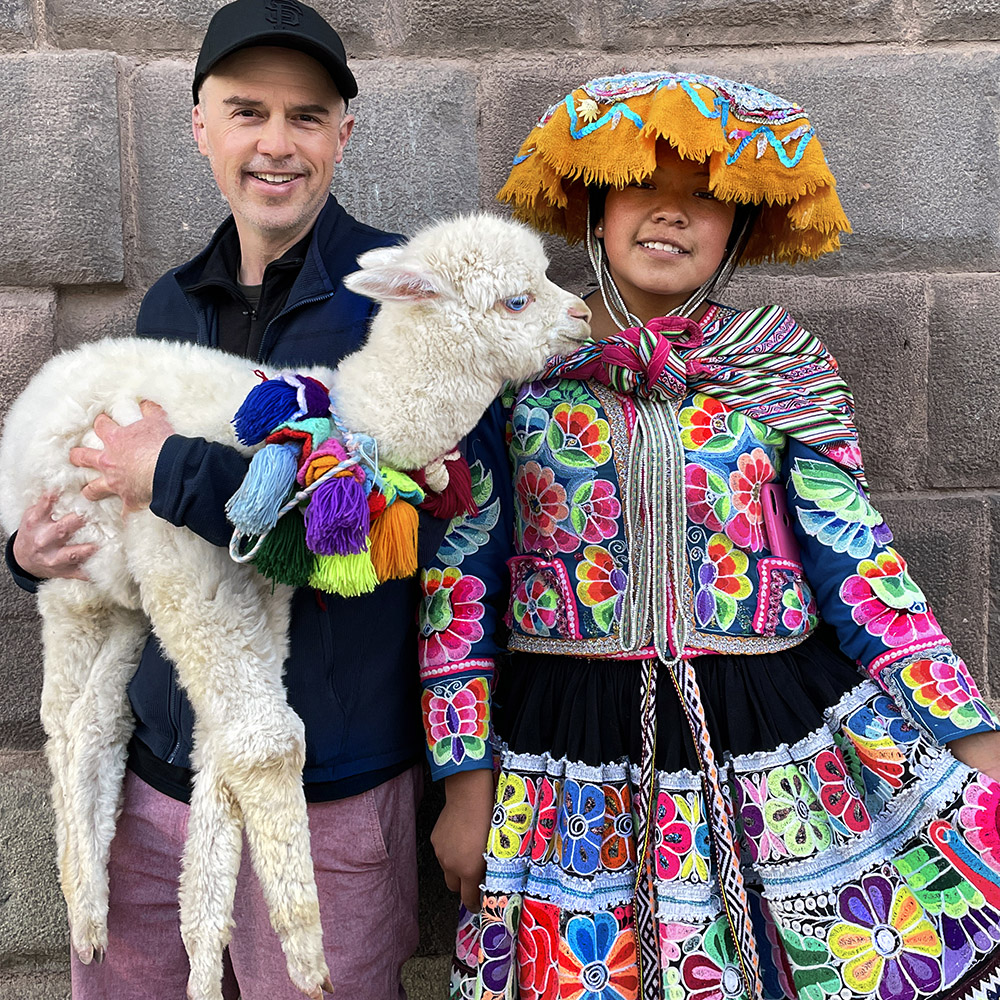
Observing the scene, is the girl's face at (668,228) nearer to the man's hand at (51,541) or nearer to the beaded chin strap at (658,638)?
the beaded chin strap at (658,638)

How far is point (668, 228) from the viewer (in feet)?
6.08

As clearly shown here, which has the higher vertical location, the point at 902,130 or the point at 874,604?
the point at 902,130

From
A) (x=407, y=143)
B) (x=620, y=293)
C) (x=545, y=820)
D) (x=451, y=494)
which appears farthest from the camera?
(x=407, y=143)

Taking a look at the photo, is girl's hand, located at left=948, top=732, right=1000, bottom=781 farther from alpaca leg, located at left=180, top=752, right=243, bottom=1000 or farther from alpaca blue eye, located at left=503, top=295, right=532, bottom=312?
alpaca leg, located at left=180, top=752, right=243, bottom=1000

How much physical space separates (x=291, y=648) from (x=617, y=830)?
673mm

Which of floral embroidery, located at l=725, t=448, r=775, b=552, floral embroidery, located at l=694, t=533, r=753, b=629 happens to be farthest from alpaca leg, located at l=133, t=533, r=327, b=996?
floral embroidery, located at l=725, t=448, r=775, b=552

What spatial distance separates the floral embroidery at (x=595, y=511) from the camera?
1.81m

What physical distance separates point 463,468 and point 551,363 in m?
0.32

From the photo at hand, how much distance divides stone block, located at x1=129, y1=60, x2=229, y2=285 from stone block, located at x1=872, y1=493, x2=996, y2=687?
6.38 feet

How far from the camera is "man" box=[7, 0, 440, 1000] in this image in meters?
1.77

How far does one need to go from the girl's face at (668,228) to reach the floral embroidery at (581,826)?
97 cm

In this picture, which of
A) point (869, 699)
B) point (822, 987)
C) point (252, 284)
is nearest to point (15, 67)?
point (252, 284)

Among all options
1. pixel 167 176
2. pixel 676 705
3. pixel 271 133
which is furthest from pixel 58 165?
pixel 676 705

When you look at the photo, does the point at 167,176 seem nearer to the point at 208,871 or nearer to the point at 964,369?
the point at 208,871
